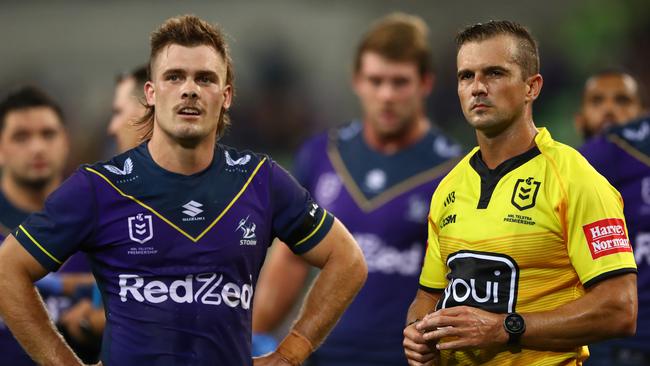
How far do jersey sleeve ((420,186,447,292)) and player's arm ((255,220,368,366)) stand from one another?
12.8 inches

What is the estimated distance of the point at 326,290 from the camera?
4785mm

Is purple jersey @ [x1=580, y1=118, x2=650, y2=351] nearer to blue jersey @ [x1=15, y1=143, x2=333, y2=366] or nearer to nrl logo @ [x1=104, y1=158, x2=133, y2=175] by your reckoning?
blue jersey @ [x1=15, y1=143, x2=333, y2=366]

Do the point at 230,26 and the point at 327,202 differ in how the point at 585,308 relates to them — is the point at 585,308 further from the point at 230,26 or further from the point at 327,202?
the point at 230,26

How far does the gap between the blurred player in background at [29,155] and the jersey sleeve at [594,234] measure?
10.6ft

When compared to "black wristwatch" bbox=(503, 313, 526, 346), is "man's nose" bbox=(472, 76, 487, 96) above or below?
above

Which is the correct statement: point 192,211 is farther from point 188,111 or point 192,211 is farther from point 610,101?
point 610,101

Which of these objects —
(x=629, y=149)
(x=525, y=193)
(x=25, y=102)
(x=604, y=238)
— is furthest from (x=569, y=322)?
(x=25, y=102)

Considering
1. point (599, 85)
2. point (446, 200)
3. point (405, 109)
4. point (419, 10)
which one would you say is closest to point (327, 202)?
point (405, 109)

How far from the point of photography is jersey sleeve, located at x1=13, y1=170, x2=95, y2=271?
438 centimetres

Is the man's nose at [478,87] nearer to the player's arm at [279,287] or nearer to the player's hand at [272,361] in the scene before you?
the player's hand at [272,361]

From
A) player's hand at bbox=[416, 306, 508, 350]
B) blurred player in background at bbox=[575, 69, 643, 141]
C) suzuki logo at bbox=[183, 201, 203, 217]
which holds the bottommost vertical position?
player's hand at bbox=[416, 306, 508, 350]

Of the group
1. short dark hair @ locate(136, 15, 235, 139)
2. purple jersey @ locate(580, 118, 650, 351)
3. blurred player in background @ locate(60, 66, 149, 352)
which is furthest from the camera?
blurred player in background @ locate(60, 66, 149, 352)

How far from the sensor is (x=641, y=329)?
6.20 metres

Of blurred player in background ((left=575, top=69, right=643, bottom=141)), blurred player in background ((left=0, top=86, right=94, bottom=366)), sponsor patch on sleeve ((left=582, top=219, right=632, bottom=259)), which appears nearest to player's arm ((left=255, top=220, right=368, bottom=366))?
sponsor patch on sleeve ((left=582, top=219, right=632, bottom=259))
